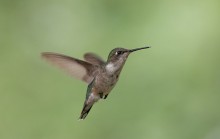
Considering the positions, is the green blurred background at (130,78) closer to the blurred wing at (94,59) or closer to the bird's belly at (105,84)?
the blurred wing at (94,59)

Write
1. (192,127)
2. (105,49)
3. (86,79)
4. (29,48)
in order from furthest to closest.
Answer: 1. (29,48)
2. (105,49)
3. (192,127)
4. (86,79)

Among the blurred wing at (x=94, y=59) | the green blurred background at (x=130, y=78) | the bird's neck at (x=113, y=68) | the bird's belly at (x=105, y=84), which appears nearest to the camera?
the bird's neck at (x=113, y=68)

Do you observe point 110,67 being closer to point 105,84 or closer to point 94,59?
point 105,84

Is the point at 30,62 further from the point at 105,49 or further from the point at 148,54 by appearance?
the point at 148,54

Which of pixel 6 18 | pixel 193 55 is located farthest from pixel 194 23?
pixel 6 18

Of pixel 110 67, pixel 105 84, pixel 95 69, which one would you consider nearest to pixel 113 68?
pixel 110 67

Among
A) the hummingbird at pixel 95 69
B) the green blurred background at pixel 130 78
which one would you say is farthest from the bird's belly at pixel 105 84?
the green blurred background at pixel 130 78

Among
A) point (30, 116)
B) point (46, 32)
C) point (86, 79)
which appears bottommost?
point (30, 116)
